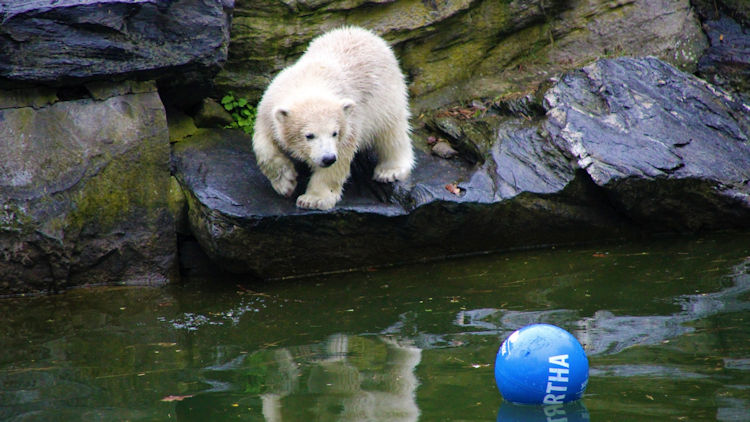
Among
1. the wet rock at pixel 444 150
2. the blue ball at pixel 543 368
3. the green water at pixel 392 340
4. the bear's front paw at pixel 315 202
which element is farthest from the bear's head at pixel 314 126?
the blue ball at pixel 543 368

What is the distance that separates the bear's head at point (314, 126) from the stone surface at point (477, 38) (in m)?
1.81

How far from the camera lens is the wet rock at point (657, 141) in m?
6.59

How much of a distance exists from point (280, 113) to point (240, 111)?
1795 millimetres

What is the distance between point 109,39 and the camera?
20.5ft

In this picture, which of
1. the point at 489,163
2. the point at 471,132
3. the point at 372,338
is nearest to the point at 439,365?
the point at 372,338

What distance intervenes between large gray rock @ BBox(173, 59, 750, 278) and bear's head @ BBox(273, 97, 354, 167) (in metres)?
0.52

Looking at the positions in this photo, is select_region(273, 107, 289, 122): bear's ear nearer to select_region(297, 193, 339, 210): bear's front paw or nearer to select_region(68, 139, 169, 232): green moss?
select_region(297, 193, 339, 210): bear's front paw

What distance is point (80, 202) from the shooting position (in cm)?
628

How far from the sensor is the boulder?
6039 millimetres

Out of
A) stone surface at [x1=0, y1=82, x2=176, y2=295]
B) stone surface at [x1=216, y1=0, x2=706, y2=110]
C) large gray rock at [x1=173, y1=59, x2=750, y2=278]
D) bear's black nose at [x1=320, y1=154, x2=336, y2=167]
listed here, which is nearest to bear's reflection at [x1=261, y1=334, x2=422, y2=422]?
bear's black nose at [x1=320, y1=154, x2=336, y2=167]

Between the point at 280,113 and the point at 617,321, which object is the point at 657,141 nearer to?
the point at 617,321

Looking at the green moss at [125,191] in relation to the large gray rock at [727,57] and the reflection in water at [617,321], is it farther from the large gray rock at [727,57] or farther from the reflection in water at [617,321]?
the large gray rock at [727,57]

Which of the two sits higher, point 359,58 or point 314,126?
point 359,58

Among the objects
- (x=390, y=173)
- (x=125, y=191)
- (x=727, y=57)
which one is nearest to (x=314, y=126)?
(x=390, y=173)
